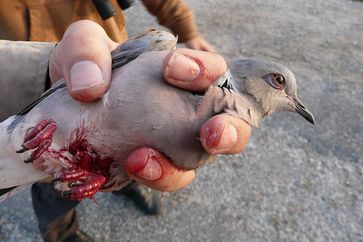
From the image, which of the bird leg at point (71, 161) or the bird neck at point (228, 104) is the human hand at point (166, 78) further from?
the bird leg at point (71, 161)

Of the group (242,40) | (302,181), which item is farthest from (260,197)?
(242,40)

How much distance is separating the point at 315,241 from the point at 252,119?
1.99 meters

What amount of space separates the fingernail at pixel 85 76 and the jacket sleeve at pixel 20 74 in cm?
63

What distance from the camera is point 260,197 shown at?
4188 millimetres

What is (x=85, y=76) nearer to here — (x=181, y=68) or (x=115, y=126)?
(x=115, y=126)

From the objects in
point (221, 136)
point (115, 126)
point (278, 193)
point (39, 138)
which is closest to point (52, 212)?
point (39, 138)

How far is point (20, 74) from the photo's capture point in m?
2.63

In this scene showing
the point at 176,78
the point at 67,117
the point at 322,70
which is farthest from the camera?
the point at 322,70

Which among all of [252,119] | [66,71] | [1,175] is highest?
[66,71]

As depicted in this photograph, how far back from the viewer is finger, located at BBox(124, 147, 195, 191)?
1.92 meters

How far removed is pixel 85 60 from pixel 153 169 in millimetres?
596

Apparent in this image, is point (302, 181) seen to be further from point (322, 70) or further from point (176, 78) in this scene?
point (176, 78)

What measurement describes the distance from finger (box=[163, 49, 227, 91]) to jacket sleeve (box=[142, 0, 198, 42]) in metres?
1.63

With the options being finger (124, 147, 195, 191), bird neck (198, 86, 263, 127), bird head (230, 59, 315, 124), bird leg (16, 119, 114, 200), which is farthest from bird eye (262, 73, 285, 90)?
bird leg (16, 119, 114, 200)
